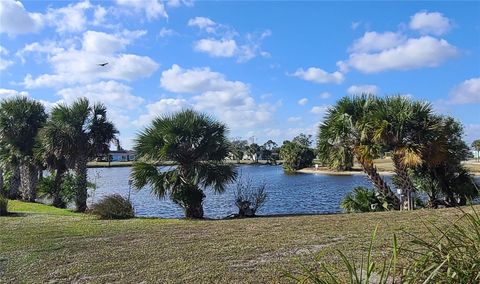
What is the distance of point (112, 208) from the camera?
13.8 metres

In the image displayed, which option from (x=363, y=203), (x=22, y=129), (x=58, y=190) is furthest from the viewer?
(x=22, y=129)

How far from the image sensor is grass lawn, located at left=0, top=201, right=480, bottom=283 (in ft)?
19.7

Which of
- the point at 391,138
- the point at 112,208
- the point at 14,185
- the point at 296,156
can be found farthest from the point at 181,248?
the point at 296,156

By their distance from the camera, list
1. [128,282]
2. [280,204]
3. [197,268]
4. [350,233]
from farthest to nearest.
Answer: [280,204], [350,233], [197,268], [128,282]

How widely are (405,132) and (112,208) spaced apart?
9383mm

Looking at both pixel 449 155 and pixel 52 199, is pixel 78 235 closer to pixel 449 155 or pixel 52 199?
pixel 449 155

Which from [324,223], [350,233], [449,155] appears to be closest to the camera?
[350,233]

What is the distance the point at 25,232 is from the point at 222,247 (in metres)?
5.37

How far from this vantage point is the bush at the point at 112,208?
13.7m

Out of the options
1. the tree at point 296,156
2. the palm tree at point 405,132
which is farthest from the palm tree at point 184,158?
the tree at point 296,156

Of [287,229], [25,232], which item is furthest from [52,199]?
[287,229]

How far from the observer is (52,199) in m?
22.2

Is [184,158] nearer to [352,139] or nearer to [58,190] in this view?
[352,139]

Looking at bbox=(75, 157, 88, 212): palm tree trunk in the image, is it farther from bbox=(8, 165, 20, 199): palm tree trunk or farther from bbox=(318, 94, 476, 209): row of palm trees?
bbox=(318, 94, 476, 209): row of palm trees
